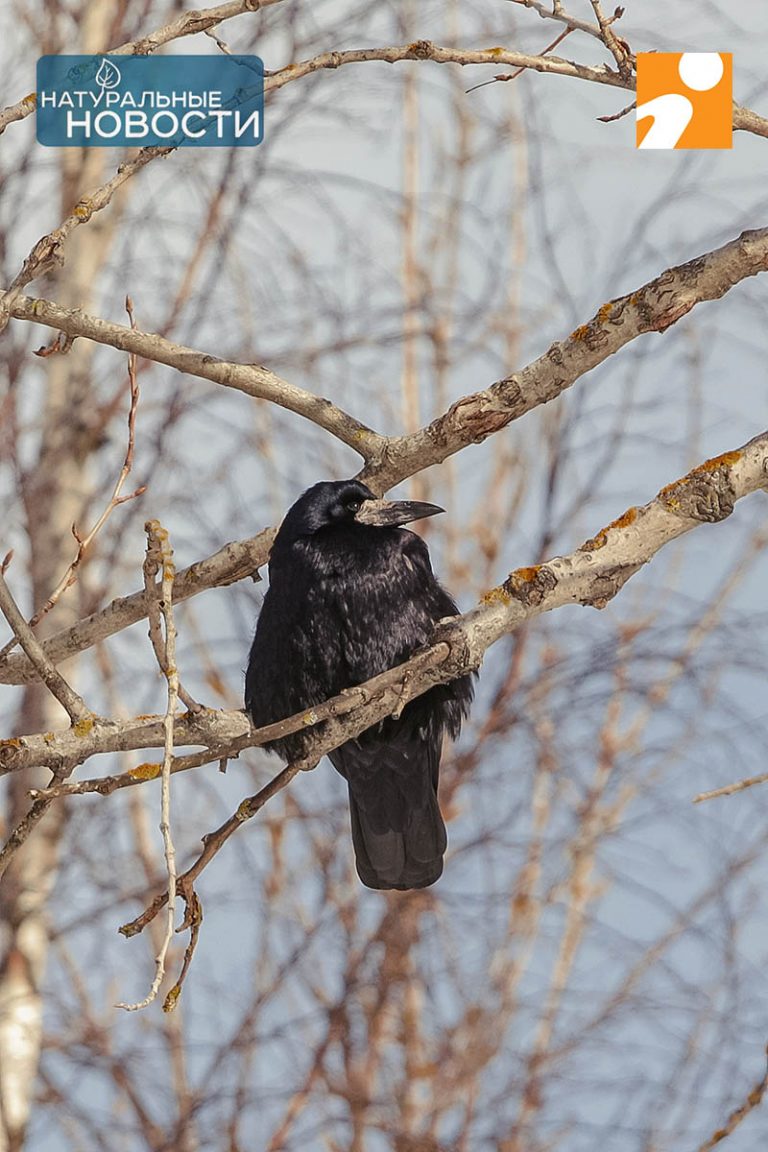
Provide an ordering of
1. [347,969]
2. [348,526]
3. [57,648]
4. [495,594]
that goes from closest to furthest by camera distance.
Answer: [495,594] < [57,648] < [348,526] < [347,969]

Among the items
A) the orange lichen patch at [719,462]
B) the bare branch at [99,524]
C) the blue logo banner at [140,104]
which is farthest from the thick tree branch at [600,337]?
the blue logo banner at [140,104]

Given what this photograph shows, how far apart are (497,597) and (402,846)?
3.21 ft

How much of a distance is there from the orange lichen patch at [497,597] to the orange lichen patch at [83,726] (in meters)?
0.71

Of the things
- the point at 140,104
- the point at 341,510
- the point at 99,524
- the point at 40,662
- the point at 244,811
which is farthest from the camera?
the point at 140,104

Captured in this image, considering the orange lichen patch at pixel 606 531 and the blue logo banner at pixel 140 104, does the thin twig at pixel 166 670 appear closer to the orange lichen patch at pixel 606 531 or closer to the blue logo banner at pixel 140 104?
the orange lichen patch at pixel 606 531

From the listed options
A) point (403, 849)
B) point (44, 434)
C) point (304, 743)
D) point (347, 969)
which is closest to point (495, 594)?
point (304, 743)

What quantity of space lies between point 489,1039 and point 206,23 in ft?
13.2

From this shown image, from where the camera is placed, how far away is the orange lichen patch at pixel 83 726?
2.38 metres

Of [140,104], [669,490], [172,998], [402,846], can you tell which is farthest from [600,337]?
[140,104]

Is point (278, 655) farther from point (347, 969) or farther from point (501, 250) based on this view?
point (501, 250)

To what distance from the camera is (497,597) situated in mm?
2525

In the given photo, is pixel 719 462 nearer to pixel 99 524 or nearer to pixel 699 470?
pixel 699 470

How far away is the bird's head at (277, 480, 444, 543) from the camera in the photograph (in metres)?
3.17

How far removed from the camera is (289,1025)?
5.40 metres
